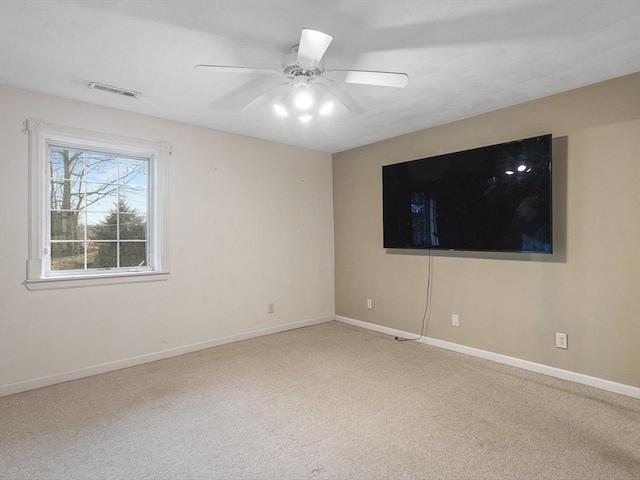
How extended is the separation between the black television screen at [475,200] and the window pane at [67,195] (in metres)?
3.11

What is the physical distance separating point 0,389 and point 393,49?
3718 mm

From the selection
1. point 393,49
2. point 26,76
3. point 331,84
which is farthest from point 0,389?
point 393,49

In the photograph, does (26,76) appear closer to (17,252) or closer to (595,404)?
(17,252)

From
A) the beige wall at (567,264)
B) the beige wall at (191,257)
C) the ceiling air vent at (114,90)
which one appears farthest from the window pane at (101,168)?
the beige wall at (567,264)

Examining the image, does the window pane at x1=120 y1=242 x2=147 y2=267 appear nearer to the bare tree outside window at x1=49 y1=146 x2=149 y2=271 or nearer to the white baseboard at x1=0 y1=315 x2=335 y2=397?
the bare tree outside window at x1=49 y1=146 x2=149 y2=271

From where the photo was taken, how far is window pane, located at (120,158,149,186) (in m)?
3.52

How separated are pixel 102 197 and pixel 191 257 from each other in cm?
99

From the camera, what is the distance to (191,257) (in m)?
3.80

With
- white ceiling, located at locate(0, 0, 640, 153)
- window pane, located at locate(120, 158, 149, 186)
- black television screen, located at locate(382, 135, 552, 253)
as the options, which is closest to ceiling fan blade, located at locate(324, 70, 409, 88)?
white ceiling, located at locate(0, 0, 640, 153)

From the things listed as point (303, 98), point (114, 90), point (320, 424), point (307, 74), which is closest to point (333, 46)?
point (307, 74)

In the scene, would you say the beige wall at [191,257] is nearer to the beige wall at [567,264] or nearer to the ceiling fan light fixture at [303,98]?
the beige wall at [567,264]

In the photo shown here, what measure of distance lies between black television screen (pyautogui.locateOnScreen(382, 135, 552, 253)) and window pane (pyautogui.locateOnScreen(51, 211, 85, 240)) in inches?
122

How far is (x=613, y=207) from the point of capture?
8.96 feet

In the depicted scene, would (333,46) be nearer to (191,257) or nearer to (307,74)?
(307,74)
